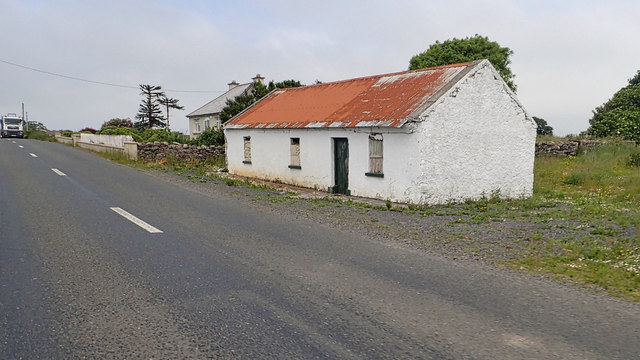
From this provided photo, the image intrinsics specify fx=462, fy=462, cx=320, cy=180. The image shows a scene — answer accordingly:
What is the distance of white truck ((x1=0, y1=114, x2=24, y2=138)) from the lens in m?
58.8

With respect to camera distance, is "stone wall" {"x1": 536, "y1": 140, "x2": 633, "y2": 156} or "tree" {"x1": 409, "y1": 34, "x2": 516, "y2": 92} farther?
"tree" {"x1": 409, "y1": 34, "x2": 516, "y2": 92}

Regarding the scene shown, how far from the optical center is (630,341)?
4.26 meters

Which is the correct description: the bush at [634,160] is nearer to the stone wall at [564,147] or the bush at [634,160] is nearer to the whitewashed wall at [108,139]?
the stone wall at [564,147]

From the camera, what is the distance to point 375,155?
14922mm

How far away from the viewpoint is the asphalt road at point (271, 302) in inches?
160

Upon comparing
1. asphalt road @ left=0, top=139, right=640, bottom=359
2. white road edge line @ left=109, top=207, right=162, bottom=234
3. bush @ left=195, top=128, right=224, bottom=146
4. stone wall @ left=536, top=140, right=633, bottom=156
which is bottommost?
asphalt road @ left=0, top=139, right=640, bottom=359

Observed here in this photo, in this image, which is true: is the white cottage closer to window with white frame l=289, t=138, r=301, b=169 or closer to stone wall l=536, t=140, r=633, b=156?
window with white frame l=289, t=138, r=301, b=169

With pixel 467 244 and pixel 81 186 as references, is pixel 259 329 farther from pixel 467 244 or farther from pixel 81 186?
pixel 81 186

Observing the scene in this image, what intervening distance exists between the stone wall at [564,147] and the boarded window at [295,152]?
51.3 feet

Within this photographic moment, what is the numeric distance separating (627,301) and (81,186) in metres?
14.7

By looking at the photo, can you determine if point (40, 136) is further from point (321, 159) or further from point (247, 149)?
point (321, 159)

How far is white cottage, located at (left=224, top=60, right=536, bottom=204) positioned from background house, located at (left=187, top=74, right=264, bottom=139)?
35.6 m

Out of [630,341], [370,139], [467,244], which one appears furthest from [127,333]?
[370,139]

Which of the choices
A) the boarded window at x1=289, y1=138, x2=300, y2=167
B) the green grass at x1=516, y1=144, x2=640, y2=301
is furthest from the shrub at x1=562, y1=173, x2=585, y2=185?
the boarded window at x1=289, y1=138, x2=300, y2=167
